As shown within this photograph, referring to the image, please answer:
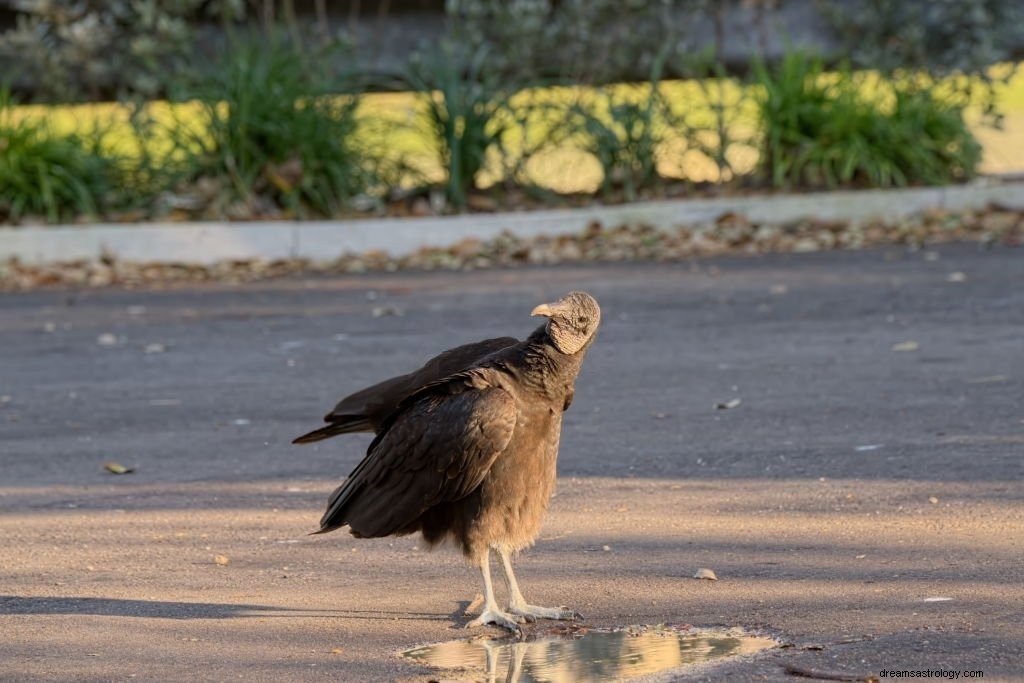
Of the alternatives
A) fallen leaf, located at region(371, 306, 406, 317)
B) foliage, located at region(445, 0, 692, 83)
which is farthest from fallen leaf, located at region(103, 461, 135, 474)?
foliage, located at region(445, 0, 692, 83)

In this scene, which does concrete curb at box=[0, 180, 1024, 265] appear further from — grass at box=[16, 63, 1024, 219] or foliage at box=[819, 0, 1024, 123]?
foliage at box=[819, 0, 1024, 123]

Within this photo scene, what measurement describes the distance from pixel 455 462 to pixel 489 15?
1106 centimetres

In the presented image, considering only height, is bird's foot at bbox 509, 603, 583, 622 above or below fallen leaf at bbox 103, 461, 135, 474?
above

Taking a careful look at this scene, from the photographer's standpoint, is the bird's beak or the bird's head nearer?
the bird's beak

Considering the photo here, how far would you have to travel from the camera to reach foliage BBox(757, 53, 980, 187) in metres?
14.0

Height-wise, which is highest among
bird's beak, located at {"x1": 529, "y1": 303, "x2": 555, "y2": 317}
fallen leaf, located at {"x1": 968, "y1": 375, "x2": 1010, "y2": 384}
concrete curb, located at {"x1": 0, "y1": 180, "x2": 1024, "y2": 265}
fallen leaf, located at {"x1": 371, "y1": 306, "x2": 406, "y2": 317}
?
bird's beak, located at {"x1": 529, "y1": 303, "x2": 555, "y2": 317}

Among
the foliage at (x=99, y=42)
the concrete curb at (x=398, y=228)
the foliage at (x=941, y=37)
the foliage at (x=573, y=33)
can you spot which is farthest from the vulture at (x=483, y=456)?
the foliage at (x=941, y=37)

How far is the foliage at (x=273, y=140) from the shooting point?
13.9 metres

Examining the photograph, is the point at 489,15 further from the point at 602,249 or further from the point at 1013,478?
the point at 1013,478

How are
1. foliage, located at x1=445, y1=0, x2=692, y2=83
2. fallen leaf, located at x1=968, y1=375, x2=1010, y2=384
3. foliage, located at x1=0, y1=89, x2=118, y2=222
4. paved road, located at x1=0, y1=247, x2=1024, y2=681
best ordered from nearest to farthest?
paved road, located at x1=0, y1=247, x2=1024, y2=681 → fallen leaf, located at x1=968, y1=375, x2=1010, y2=384 → foliage, located at x1=0, y1=89, x2=118, y2=222 → foliage, located at x1=445, y1=0, x2=692, y2=83

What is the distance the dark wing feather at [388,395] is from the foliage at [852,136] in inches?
367

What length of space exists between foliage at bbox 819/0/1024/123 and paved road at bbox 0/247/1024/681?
3.79 metres

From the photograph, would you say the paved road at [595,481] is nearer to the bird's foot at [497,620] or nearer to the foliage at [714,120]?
the bird's foot at [497,620]

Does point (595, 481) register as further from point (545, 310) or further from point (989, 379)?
point (989, 379)
